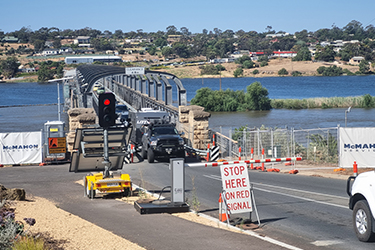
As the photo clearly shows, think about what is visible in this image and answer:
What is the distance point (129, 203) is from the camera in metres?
14.1

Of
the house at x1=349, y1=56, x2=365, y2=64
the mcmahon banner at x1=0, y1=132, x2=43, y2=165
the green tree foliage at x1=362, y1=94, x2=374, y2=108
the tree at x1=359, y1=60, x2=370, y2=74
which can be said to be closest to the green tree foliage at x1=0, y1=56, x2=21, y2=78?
the tree at x1=359, y1=60, x2=370, y2=74

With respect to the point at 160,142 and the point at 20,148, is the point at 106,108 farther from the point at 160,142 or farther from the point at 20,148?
the point at 20,148

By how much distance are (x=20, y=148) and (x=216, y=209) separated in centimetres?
1568

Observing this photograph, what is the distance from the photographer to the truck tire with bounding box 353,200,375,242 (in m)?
9.62

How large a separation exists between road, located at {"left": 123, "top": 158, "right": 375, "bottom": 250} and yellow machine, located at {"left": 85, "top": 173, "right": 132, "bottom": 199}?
6.29 feet

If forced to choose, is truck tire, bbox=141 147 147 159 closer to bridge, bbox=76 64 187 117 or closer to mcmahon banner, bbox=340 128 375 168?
bridge, bbox=76 64 187 117

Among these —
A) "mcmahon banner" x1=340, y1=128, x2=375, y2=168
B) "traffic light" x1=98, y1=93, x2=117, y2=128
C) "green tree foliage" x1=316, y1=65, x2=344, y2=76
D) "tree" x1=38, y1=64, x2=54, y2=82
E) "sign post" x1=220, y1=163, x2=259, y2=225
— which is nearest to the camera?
"sign post" x1=220, y1=163, x2=259, y2=225

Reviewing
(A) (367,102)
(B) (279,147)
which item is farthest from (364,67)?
(B) (279,147)

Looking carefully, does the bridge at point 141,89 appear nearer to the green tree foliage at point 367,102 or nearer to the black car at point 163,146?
the black car at point 163,146

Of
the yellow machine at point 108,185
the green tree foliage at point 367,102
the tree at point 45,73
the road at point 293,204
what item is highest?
the tree at point 45,73

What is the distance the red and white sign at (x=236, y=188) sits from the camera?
1183cm

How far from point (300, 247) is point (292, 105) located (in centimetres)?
6964

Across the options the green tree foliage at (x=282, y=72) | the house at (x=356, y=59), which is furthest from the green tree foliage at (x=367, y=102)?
the house at (x=356, y=59)

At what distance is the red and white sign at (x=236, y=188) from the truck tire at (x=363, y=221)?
8.90ft
